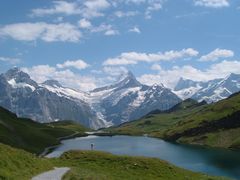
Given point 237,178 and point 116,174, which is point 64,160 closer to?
point 116,174

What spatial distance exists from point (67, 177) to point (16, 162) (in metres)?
6.71

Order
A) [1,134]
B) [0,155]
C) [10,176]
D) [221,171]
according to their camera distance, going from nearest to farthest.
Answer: [10,176], [0,155], [221,171], [1,134]

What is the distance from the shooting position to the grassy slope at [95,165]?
177ft

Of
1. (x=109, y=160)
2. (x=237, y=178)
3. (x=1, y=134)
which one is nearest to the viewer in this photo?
(x=109, y=160)

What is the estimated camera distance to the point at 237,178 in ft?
420

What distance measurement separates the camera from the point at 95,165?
73.4m

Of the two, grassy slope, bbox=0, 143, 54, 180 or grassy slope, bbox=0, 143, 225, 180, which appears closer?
grassy slope, bbox=0, 143, 54, 180

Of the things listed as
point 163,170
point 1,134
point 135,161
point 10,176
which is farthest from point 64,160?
point 1,134

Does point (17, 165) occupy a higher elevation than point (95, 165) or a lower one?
higher

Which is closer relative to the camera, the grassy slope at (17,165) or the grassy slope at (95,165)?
the grassy slope at (17,165)

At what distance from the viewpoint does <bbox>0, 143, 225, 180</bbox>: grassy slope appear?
177ft

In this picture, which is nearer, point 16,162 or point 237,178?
point 16,162

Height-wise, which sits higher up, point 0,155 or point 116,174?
point 0,155

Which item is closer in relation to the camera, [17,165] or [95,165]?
[17,165]
